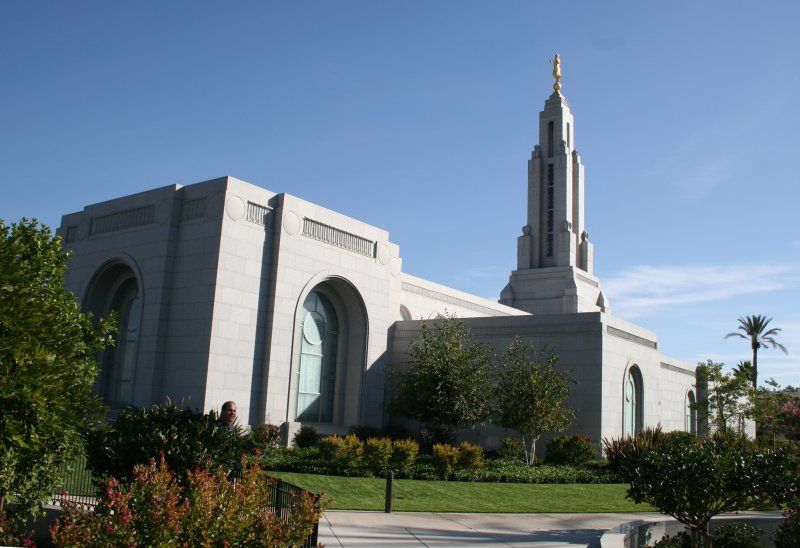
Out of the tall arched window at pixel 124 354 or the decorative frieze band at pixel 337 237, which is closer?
the tall arched window at pixel 124 354

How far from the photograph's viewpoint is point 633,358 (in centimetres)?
2781

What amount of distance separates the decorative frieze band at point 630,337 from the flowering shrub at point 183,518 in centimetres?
2071

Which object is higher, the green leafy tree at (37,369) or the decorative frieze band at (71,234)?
the decorative frieze band at (71,234)

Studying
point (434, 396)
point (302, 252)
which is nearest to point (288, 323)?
point (302, 252)

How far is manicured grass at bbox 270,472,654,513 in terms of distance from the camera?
14.2 metres

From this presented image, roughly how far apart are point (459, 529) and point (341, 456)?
6.57 metres

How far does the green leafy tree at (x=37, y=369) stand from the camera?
717 cm

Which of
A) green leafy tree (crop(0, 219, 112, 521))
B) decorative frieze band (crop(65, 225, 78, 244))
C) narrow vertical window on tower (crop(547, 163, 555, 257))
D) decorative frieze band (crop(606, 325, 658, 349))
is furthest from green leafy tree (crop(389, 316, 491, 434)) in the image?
narrow vertical window on tower (crop(547, 163, 555, 257))

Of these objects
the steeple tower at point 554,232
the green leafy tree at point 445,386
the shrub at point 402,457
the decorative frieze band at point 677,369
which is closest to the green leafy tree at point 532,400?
the green leafy tree at point 445,386

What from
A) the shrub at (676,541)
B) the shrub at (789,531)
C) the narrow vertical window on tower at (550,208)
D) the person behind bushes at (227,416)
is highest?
the narrow vertical window on tower at (550,208)

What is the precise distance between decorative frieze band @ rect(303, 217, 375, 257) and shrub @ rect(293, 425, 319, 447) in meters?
6.20

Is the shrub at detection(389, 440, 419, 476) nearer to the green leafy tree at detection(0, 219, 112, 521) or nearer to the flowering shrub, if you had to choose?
the green leafy tree at detection(0, 219, 112, 521)

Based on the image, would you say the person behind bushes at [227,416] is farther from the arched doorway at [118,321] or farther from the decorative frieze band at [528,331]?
the decorative frieze band at [528,331]

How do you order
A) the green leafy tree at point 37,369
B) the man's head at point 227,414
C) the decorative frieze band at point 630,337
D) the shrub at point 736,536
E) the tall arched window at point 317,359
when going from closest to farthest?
the green leafy tree at point 37,369, the man's head at point 227,414, the shrub at point 736,536, the tall arched window at point 317,359, the decorative frieze band at point 630,337
